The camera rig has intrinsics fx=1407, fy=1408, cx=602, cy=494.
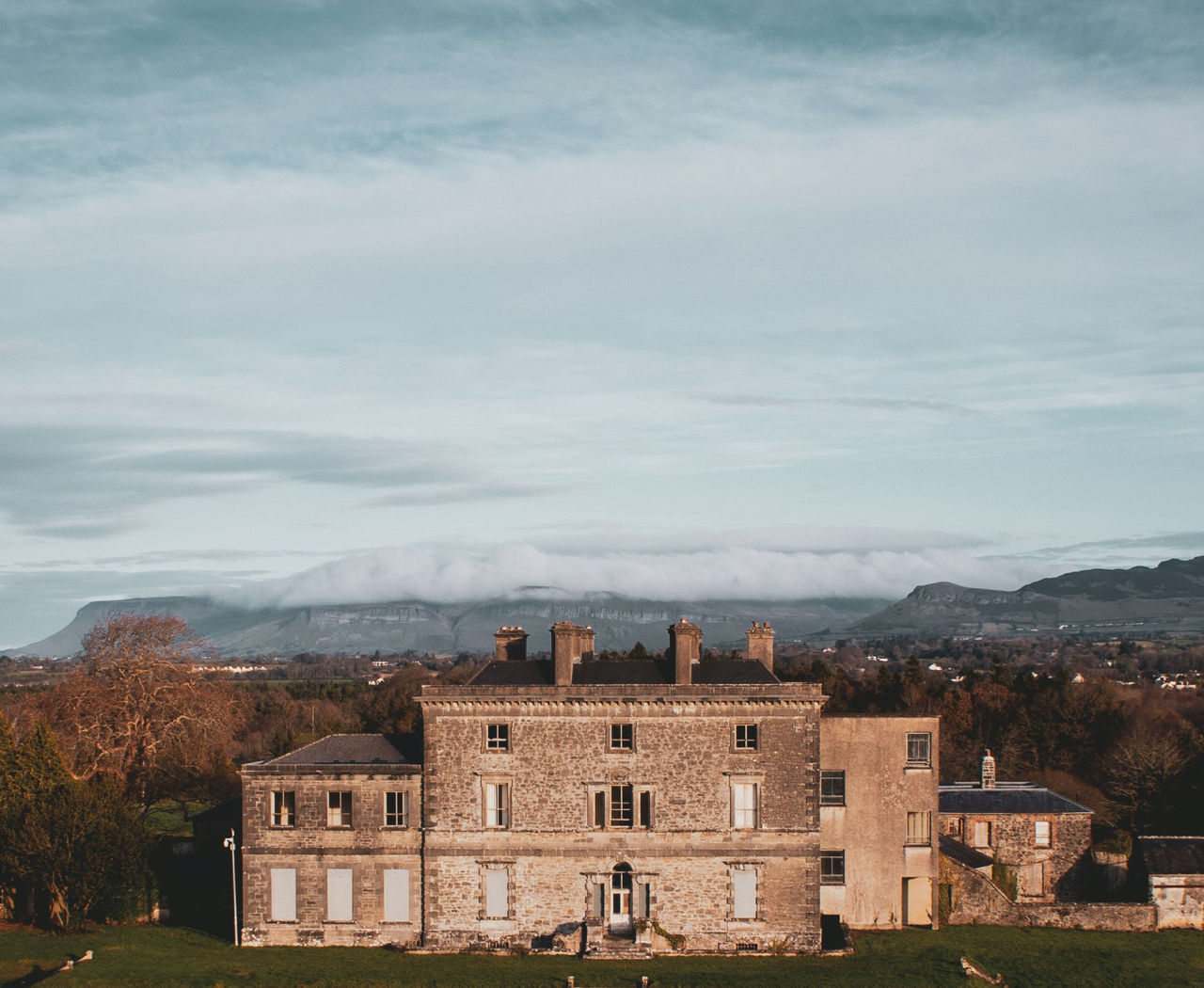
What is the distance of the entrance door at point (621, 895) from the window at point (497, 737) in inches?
239

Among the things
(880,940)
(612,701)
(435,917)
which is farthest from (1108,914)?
(435,917)

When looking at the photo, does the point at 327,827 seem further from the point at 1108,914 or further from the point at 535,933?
the point at 1108,914

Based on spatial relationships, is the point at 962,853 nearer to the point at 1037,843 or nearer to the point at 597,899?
the point at 1037,843

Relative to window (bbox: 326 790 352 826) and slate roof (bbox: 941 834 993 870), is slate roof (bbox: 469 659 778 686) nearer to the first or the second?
window (bbox: 326 790 352 826)

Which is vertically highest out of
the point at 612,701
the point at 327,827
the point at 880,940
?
the point at 612,701

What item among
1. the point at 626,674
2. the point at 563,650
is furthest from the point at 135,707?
the point at 626,674

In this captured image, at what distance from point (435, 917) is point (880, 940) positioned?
52.8 ft

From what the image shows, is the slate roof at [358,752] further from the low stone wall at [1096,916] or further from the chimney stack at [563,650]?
the low stone wall at [1096,916]

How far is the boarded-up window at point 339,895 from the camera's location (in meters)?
51.4

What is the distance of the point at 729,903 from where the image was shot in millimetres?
50500

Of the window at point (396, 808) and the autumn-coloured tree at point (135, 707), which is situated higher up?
the autumn-coloured tree at point (135, 707)

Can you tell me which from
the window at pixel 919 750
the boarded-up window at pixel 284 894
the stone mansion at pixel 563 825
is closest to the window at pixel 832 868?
the stone mansion at pixel 563 825

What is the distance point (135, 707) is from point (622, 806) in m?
30.4

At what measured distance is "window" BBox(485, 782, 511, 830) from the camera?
51500 millimetres
